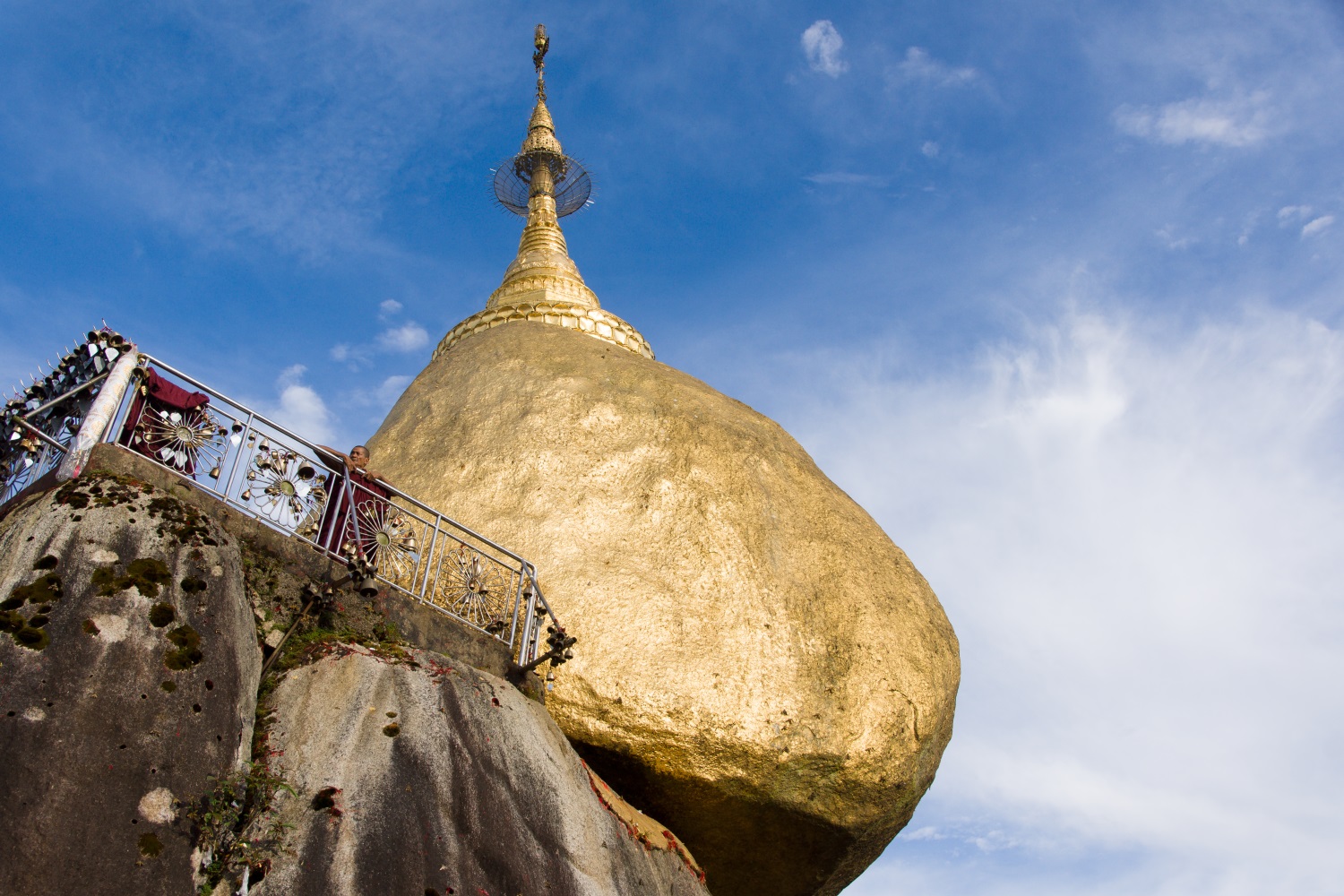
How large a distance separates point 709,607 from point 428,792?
185 inches

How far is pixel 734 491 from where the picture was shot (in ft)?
44.8

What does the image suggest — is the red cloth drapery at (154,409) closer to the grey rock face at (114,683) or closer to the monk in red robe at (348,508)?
the grey rock face at (114,683)

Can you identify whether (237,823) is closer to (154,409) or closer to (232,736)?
(232,736)

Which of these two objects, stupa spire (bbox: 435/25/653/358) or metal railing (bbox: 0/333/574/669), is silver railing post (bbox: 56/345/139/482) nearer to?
metal railing (bbox: 0/333/574/669)

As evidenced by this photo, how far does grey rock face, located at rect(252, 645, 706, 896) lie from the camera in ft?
24.0

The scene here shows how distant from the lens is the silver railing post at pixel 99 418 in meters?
8.29

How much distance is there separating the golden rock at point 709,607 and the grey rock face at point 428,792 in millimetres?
1557

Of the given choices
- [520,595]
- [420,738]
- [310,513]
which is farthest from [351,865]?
[520,595]

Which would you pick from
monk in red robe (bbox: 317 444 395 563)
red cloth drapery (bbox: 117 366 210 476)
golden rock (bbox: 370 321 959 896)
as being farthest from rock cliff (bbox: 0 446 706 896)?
golden rock (bbox: 370 321 959 896)

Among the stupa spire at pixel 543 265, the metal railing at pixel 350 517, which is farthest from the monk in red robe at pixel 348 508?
the stupa spire at pixel 543 265

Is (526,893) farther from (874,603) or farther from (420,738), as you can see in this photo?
(874,603)

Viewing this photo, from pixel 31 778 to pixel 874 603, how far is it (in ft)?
29.1

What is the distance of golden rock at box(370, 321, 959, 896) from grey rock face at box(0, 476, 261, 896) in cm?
395

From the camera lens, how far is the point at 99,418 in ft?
28.1
